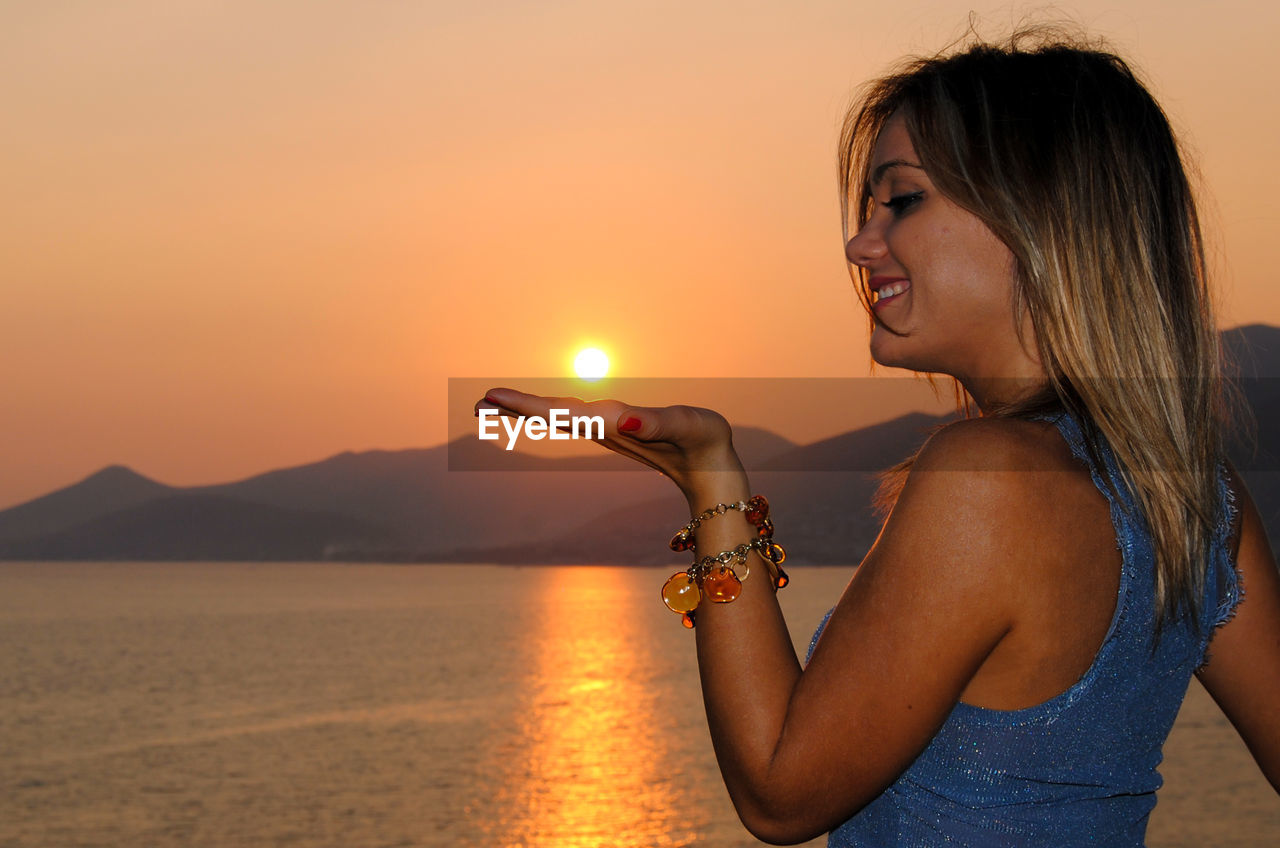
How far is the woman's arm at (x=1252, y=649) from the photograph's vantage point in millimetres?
1775

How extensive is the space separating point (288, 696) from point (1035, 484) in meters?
65.7

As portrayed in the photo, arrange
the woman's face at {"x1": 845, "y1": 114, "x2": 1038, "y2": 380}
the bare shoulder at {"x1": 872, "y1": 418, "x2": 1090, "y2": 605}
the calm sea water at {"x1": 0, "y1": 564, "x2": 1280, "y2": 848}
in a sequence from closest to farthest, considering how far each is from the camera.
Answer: the bare shoulder at {"x1": 872, "y1": 418, "x2": 1090, "y2": 605}
the woman's face at {"x1": 845, "y1": 114, "x2": 1038, "y2": 380}
the calm sea water at {"x1": 0, "y1": 564, "x2": 1280, "y2": 848}

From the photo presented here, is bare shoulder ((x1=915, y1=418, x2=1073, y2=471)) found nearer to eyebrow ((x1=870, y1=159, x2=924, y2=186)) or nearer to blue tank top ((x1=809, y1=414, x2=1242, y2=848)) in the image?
blue tank top ((x1=809, y1=414, x2=1242, y2=848))

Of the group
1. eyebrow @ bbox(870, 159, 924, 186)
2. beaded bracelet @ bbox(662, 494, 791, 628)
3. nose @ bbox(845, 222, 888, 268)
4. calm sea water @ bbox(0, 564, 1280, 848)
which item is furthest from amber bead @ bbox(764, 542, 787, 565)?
calm sea water @ bbox(0, 564, 1280, 848)

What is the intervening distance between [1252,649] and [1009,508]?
2.35 ft

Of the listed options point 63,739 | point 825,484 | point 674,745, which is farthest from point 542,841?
point 825,484

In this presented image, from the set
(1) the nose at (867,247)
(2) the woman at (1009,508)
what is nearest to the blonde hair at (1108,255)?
(2) the woman at (1009,508)

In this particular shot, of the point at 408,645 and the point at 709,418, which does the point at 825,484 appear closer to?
the point at 408,645

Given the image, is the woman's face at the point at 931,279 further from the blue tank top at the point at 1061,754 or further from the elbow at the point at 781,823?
the elbow at the point at 781,823

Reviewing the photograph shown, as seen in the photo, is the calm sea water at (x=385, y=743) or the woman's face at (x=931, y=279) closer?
the woman's face at (x=931, y=279)

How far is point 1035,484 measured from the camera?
1343 mm

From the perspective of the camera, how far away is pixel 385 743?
50.2 meters

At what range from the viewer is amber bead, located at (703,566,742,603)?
1506mm

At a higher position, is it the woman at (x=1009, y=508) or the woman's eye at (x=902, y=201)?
the woman's eye at (x=902, y=201)
